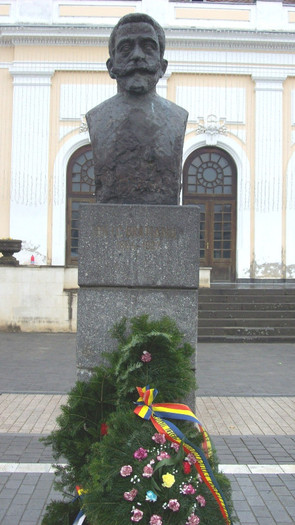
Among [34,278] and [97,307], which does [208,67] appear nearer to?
[34,278]

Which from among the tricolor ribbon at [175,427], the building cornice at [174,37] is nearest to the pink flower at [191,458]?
the tricolor ribbon at [175,427]

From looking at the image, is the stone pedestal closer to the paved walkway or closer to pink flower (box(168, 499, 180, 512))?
pink flower (box(168, 499, 180, 512))

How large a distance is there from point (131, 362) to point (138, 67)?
196 centimetres

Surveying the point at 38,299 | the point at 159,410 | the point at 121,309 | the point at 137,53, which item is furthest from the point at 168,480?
the point at 38,299

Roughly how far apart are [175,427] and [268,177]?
56.8 ft

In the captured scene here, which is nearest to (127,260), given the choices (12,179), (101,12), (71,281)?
(71,281)

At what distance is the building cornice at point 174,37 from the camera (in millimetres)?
18672

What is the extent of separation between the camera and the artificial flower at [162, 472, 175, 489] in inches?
106

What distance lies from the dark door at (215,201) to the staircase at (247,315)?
4.99 meters

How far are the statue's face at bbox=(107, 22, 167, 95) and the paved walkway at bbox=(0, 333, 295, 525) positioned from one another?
3.00 m

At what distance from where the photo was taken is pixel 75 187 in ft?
64.3

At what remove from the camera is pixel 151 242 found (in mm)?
3592

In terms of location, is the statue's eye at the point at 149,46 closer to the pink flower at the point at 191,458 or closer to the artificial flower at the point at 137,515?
the pink flower at the point at 191,458

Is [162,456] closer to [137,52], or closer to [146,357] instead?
[146,357]
